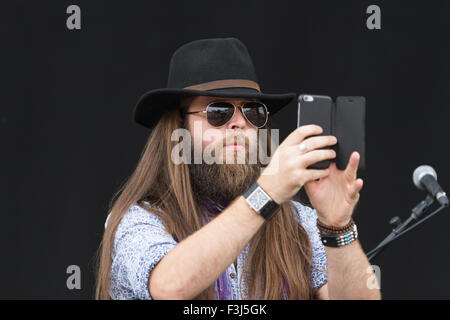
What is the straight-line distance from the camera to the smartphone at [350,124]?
151 centimetres

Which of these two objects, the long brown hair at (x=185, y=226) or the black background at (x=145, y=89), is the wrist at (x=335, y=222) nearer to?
the long brown hair at (x=185, y=226)

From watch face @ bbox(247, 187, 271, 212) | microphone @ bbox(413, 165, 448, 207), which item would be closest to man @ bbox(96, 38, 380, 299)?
watch face @ bbox(247, 187, 271, 212)

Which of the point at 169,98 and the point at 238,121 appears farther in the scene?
the point at 169,98

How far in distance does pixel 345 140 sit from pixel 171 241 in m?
0.61

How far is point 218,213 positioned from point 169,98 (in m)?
0.46

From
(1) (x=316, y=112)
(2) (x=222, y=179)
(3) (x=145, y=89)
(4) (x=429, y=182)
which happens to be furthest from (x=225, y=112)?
(3) (x=145, y=89)

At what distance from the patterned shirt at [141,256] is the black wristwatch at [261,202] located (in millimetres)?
319

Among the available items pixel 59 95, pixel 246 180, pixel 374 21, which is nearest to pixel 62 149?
pixel 59 95

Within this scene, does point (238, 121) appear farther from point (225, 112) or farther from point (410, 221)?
point (410, 221)

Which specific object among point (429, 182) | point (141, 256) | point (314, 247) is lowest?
point (314, 247)

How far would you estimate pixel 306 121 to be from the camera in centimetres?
150

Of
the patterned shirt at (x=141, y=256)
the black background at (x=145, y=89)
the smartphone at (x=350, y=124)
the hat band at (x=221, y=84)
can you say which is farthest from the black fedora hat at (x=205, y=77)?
the black background at (x=145, y=89)

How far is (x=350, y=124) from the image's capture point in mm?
1508

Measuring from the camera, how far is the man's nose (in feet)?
6.50
